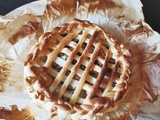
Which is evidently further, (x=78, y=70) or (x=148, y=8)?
(x=148, y=8)

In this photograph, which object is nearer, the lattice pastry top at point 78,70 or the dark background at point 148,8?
the lattice pastry top at point 78,70

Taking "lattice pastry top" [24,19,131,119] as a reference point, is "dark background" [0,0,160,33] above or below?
above

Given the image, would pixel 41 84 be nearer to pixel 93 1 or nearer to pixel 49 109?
pixel 49 109

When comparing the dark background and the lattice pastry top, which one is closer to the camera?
the lattice pastry top

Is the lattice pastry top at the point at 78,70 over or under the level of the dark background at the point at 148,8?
under

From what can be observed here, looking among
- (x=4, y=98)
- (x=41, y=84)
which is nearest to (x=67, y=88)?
(x=41, y=84)
